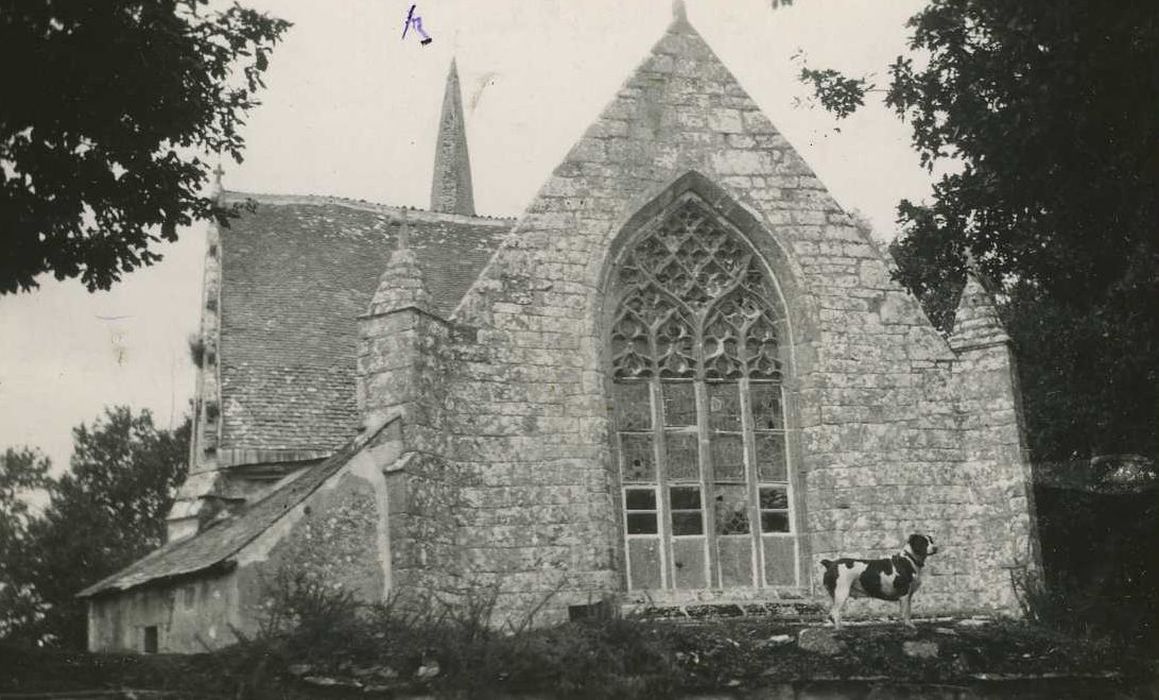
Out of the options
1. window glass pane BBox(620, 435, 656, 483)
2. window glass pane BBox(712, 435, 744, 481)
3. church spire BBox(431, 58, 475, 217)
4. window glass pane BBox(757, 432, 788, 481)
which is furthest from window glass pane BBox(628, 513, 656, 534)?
church spire BBox(431, 58, 475, 217)

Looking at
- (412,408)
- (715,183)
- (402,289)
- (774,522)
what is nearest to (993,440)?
(774,522)

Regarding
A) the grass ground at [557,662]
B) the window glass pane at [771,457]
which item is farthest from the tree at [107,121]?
the window glass pane at [771,457]

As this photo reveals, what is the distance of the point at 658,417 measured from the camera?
14094 millimetres

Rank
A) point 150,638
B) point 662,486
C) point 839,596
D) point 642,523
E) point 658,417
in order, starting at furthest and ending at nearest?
point 150,638 → point 658,417 → point 662,486 → point 642,523 → point 839,596

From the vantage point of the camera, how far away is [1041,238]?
1393cm

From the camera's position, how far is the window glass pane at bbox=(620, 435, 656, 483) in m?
13.9

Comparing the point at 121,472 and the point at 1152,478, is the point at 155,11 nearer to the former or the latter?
the point at 1152,478

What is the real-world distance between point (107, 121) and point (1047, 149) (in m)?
8.45

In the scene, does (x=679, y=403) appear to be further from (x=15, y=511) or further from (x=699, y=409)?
(x=15, y=511)

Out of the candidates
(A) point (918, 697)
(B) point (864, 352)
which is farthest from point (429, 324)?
(A) point (918, 697)

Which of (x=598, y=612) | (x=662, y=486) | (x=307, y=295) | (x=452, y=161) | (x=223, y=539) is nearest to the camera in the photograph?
(x=598, y=612)

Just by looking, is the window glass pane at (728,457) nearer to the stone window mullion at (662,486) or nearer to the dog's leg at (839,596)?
the stone window mullion at (662,486)

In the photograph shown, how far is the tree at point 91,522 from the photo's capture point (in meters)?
30.1

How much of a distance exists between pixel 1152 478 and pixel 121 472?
26.0 metres
